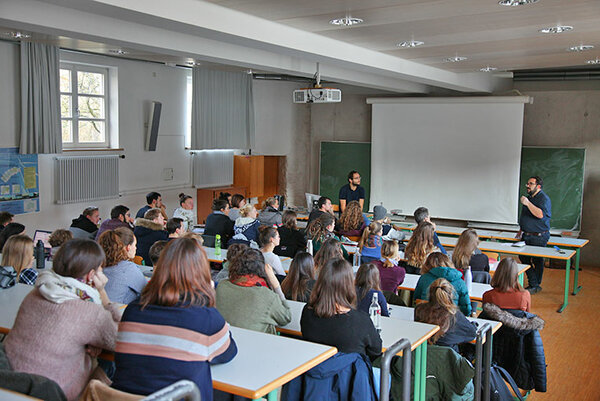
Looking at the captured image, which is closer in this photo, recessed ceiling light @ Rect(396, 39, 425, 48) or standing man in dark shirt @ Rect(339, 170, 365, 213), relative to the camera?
recessed ceiling light @ Rect(396, 39, 425, 48)

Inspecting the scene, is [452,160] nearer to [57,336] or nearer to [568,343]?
[568,343]

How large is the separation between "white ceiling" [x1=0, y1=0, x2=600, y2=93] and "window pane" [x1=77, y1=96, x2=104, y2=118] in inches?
45.0

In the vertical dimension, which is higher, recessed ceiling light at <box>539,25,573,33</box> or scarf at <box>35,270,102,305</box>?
recessed ceiling light at <box>539,25,573,33</box>

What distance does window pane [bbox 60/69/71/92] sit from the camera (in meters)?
9.12

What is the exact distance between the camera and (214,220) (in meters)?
7.81

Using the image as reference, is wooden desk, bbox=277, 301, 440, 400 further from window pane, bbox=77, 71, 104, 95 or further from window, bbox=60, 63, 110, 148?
window pane, bbox=77, 71, 104, 95

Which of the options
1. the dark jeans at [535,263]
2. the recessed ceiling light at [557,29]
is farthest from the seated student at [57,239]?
the dark jeans at [535,263]

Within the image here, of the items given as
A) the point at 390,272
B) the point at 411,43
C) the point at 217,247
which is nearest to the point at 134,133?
the point at 217,247

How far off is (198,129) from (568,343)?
715 centimetres

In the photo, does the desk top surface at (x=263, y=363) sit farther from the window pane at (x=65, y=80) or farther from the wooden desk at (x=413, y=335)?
the window pane at (x=65, y=80)

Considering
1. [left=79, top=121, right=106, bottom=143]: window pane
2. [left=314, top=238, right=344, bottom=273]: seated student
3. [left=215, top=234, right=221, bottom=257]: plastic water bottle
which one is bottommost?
[left=215, top=234, right=221, bottom=257]: plastic water bottle

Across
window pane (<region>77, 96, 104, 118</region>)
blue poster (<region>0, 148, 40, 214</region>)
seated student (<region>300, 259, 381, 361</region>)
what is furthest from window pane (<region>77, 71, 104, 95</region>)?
seated student (<region>300, 259, 381, 361</region>)

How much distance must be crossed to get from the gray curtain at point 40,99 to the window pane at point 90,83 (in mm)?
757

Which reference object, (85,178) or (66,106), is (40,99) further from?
(85,178)
